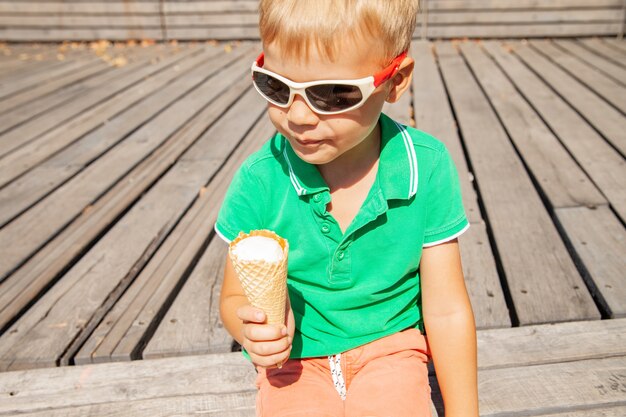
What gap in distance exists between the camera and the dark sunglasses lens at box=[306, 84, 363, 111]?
A: 1.34 m

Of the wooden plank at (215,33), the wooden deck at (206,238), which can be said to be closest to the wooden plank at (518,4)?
the wooden deck at (206,238)

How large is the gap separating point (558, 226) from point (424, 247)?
1381 millimetres

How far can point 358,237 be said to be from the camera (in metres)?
1.51

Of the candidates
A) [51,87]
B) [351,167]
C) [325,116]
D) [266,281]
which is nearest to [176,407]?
[266,281]

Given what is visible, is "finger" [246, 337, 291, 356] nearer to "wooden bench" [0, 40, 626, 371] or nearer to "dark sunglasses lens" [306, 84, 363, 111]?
"dark sunglasses lens" [306, 84, 363, 111]

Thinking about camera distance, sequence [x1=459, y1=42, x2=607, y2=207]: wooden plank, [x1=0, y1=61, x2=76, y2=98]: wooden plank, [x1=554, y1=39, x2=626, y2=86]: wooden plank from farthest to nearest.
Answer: [x1=0, y1=61, x2=76, y2=98]: wooden plank
[x1=554, y1=39, x2=626, y2=86]: wooden plank
[x1=459, y1=42, x2=607, y2=207]: wooden plank

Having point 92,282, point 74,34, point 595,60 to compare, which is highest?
point 74,34

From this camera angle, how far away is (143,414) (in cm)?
172

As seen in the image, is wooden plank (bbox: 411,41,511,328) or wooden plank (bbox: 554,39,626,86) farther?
wooden plank (bbox: 554,39,626,86)

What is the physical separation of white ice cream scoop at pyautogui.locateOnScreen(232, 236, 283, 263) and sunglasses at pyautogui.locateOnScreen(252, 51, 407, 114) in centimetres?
31

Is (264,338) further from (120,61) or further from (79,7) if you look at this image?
(79,7)

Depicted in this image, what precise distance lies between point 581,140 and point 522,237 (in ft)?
4.75

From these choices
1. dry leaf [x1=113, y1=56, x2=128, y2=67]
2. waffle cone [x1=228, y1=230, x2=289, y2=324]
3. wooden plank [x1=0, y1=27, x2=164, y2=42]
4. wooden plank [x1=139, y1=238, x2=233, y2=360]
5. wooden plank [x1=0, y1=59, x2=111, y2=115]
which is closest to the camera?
waffle cone [x1=228, y1=230, x2=289, y2=324]

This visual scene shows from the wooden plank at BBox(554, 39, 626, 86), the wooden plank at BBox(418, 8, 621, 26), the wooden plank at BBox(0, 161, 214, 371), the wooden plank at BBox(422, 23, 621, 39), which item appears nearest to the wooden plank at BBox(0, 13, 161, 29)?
the wooden plank at BBox(418, 8, 621, 26)
